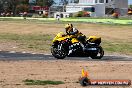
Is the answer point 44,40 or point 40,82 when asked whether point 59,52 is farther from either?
point 44,40

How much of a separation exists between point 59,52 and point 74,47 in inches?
29.6

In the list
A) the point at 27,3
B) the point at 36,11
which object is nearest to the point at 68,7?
the point at 36,11

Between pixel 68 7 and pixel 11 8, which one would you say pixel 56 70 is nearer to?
pixel 68 7

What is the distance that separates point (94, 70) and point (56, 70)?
4.18ft

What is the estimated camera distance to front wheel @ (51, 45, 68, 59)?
20.3 meters

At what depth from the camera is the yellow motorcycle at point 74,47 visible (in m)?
20.5

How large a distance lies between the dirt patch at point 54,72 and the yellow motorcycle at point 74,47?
3576 millimetres

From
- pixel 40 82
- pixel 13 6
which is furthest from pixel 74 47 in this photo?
pixel 13 6

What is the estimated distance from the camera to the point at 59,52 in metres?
20.4

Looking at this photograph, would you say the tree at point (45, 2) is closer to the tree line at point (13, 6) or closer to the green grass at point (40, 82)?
the tree line at point (13, 6)

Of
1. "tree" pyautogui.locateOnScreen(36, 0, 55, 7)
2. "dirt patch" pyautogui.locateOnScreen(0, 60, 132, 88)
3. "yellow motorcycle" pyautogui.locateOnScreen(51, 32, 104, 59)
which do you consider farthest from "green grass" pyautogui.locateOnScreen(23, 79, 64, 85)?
"tree" pyautogui.locateOnScreen(36, 0, 55, 7)

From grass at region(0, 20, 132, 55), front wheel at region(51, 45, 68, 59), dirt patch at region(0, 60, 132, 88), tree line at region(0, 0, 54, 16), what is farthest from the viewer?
tree line at region(0, 0, 54, 16)

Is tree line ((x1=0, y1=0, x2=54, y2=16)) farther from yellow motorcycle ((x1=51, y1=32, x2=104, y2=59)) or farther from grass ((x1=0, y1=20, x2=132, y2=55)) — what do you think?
yellow motorcycle ((x1=51, y1=32, x2=104, y2=59))

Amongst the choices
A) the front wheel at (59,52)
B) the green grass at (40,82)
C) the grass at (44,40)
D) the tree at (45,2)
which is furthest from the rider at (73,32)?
the tree at (45,2)
